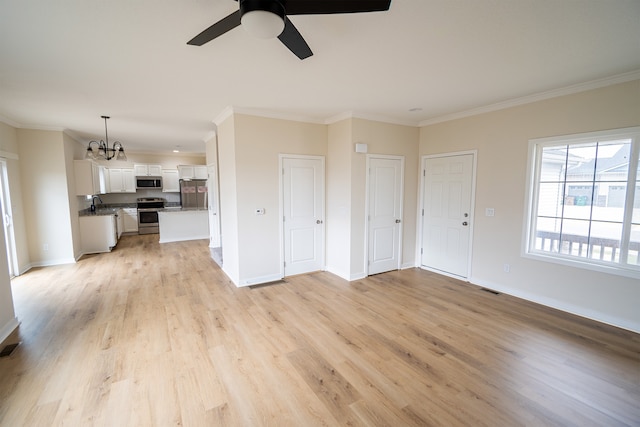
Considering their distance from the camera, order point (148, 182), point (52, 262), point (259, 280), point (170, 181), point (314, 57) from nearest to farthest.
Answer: point (314, 57) → point (259, 280) → point (52, 262) → point (148, 182) → point (170, 181)

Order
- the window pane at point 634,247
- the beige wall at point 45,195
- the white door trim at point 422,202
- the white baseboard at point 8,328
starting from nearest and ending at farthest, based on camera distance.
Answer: the white baseboard at point 8,328
the window pane at point 634,247
the white door trim at point 422,202
the beige wall at point 45,195

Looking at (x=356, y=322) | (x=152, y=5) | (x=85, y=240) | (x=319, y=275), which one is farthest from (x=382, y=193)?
(x=85, y=240)

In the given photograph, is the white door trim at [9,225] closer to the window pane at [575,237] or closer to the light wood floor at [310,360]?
the light wood floor at [310,360]

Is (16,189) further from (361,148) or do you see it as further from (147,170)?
(361,148)

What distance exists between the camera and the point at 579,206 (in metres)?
3.26

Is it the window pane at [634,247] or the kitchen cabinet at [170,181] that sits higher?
the kitchen cabinet at [170,181]

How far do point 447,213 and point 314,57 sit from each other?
3.36 meters

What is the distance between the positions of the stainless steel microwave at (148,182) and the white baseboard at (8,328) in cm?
622

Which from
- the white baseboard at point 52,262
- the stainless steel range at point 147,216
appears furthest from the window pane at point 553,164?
the stainless steel range at point 147,216

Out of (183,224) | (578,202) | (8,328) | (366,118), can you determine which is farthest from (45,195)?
(578,202)

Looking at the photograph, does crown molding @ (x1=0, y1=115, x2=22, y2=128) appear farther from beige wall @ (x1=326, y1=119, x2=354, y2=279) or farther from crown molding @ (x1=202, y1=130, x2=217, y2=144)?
beige wall @ (x1=326, y1=119, x2=354, y2=279)

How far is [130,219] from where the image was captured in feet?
27.6

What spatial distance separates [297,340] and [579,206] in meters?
3.64

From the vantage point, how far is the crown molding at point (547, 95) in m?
2.80
